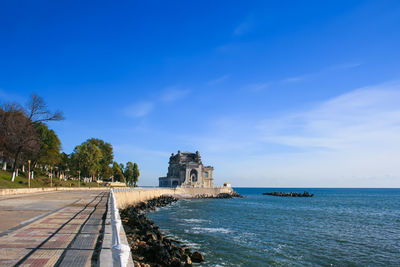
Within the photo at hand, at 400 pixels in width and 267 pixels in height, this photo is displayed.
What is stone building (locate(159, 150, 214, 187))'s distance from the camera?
109 m

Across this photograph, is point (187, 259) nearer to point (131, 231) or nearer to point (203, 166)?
point (131, 231)

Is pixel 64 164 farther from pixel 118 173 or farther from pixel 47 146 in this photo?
pixel 118 173

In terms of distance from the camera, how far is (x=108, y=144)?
10050 centimetres

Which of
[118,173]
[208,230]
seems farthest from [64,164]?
[208,230]

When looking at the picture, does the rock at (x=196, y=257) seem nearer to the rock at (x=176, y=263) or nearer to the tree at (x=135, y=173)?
the rock at (x=176, y=263)

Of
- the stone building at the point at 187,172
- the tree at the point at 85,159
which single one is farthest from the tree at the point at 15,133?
the stone building at the point at 187,172

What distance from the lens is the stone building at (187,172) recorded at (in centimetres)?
10862

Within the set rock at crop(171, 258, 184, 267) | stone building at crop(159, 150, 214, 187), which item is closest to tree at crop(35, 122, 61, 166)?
stone building at crop(159, 150, 214, 187)

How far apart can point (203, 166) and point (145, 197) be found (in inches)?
2206

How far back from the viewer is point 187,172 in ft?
356

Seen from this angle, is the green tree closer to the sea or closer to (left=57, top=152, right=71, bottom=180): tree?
(left=57, top=152, right=71, bottom=180): tree

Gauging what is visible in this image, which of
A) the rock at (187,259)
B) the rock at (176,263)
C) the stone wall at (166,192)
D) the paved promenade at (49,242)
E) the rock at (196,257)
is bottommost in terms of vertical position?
the stone wall at (166,192)

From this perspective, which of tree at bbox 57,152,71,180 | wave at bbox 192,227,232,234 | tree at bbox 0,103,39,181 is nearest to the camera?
wave at bbox 192,227,232,234

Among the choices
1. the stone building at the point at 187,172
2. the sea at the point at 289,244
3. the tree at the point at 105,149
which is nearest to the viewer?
the sea at the point at 289,244
